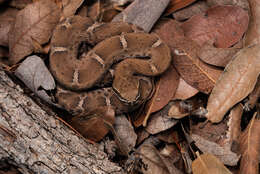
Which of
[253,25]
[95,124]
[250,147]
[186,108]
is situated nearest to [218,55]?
[253,25]

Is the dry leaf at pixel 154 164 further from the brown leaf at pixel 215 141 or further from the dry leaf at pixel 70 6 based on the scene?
the dry leaf at pixel 70 6

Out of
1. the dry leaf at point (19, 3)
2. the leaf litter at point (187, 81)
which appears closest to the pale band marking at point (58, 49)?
the leaf litter at point (187, 81)

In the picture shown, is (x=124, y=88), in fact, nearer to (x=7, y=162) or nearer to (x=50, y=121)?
(x=50, y=121)

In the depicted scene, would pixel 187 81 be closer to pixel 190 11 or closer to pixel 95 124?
pixel 190 11

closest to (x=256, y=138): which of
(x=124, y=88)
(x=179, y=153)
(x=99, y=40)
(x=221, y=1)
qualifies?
(x=179, y=153)

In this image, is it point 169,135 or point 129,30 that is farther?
point 129,30

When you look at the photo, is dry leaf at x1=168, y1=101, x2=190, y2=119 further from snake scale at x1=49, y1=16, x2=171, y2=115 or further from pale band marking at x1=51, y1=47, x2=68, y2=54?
pale band marking at x1=51, y1=47, x2=68, y2=54

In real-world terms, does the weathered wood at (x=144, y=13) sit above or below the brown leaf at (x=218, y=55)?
above
